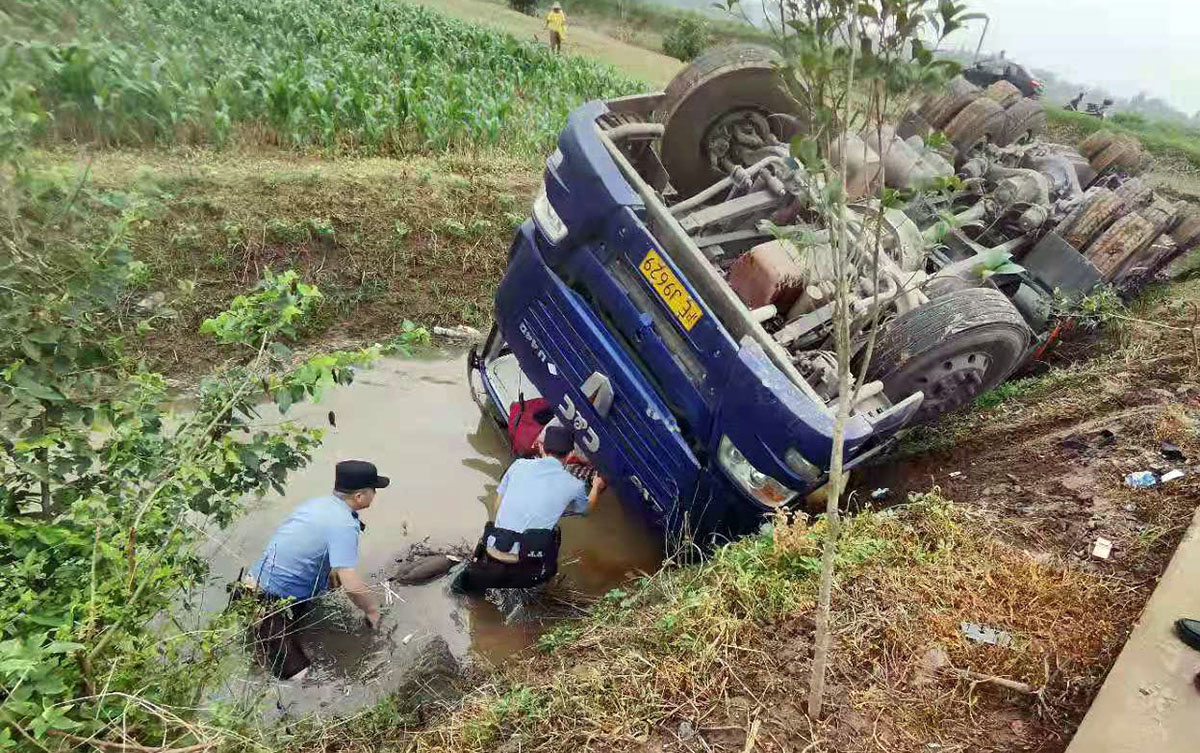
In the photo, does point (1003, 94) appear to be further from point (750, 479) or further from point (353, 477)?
point (353, 477)

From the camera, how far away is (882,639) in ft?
8.63

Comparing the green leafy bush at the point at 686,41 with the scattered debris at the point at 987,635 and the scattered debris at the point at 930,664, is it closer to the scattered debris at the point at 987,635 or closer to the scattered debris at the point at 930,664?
the scattered debris at the point at 987,635

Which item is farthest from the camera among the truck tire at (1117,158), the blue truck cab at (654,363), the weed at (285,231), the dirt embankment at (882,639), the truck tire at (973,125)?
the truck tire at (1117,158)

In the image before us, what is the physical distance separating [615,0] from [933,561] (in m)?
33.0

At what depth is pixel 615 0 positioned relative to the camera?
31.4 m

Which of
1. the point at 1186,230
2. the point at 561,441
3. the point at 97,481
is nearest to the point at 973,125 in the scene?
the point at 1186,230

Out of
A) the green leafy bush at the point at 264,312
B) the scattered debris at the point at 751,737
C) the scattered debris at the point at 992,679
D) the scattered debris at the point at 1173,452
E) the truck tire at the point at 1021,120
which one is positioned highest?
the truck tire at the point at 1021,120

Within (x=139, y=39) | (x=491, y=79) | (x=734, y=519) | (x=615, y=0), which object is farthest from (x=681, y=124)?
(x=615, y=0)

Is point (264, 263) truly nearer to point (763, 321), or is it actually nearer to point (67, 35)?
point (67, 35)

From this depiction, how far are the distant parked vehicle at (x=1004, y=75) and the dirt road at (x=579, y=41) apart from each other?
750 cm

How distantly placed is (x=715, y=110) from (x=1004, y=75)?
13.3m

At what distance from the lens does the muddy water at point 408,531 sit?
3.66 meters

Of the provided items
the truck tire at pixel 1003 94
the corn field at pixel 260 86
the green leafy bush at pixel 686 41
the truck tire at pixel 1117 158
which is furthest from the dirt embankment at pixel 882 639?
the green leafy bush at pixel 686 41

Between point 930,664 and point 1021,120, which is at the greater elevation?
point 1021,120
